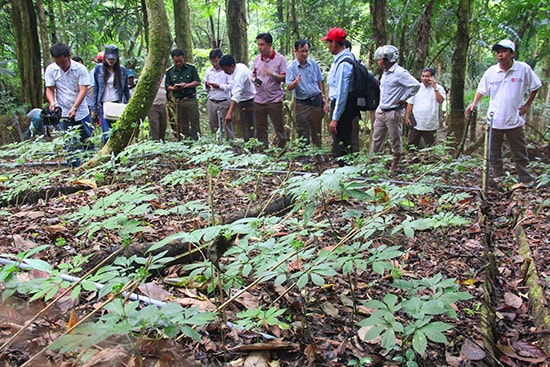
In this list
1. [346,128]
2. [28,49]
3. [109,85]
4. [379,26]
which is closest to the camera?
[346,128]

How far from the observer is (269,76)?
7469 millimetres

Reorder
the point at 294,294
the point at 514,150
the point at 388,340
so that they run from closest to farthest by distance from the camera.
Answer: the point at 388,340, the point at 294,294, the point at 514,150

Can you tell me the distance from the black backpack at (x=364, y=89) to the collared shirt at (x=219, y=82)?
2.79m

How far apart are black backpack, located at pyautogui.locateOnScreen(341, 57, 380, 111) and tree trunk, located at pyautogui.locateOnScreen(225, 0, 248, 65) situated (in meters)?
4.30

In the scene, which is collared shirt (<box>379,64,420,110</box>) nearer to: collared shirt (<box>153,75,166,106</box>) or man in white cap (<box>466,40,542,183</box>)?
man in white cap (<box>466,40,542,183</box>)

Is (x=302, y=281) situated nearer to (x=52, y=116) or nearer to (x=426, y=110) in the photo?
(x=52, y=116)

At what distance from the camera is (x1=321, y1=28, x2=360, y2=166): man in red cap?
5773mm

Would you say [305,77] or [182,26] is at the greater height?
[182,26]

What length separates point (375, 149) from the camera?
664 centimetres

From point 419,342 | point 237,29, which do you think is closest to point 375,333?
point 419,342

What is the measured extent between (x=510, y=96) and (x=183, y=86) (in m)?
5.17

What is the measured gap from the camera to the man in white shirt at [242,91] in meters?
7.50

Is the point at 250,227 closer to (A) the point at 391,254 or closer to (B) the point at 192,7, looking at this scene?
(A) the point at 391,254

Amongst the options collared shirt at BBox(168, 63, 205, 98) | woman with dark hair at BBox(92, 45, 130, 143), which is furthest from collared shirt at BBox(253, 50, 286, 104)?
woman with dark hair at BBox(92, 45, 130, 143)
